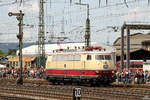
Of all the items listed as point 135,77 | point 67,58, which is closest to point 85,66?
point 67,58

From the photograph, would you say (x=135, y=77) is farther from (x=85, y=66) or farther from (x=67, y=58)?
(x=67, y=58)

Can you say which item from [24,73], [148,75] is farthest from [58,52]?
[24,73]

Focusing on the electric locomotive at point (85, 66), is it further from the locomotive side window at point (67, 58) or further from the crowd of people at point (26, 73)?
the crowd of people at point (26, 73)

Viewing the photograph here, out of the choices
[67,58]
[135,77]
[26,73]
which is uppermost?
[67,58]

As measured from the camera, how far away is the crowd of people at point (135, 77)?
130 feet

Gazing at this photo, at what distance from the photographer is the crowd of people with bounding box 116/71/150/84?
130ft

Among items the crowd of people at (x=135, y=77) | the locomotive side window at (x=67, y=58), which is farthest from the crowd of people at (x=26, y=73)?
the crowd of people at (x=135, y=77)

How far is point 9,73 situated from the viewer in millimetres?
56250

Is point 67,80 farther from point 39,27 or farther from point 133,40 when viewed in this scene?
point 133,40

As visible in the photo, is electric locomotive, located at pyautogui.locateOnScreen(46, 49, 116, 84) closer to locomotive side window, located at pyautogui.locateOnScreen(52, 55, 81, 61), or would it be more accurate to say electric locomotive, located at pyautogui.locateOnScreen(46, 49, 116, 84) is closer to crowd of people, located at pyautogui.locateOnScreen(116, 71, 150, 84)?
locomotive side window, located at pyautogui.locateOnScreen(52, 55, 81, 61)

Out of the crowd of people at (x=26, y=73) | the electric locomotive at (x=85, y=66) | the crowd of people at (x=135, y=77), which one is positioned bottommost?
the crowd of people at (x=26, y=73)

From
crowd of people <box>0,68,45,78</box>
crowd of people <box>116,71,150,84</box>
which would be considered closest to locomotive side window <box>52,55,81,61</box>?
crowd of people <box>116,71,150,84</box>

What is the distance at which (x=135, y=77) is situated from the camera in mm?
40938

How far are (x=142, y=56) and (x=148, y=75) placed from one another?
40441 millimetres
